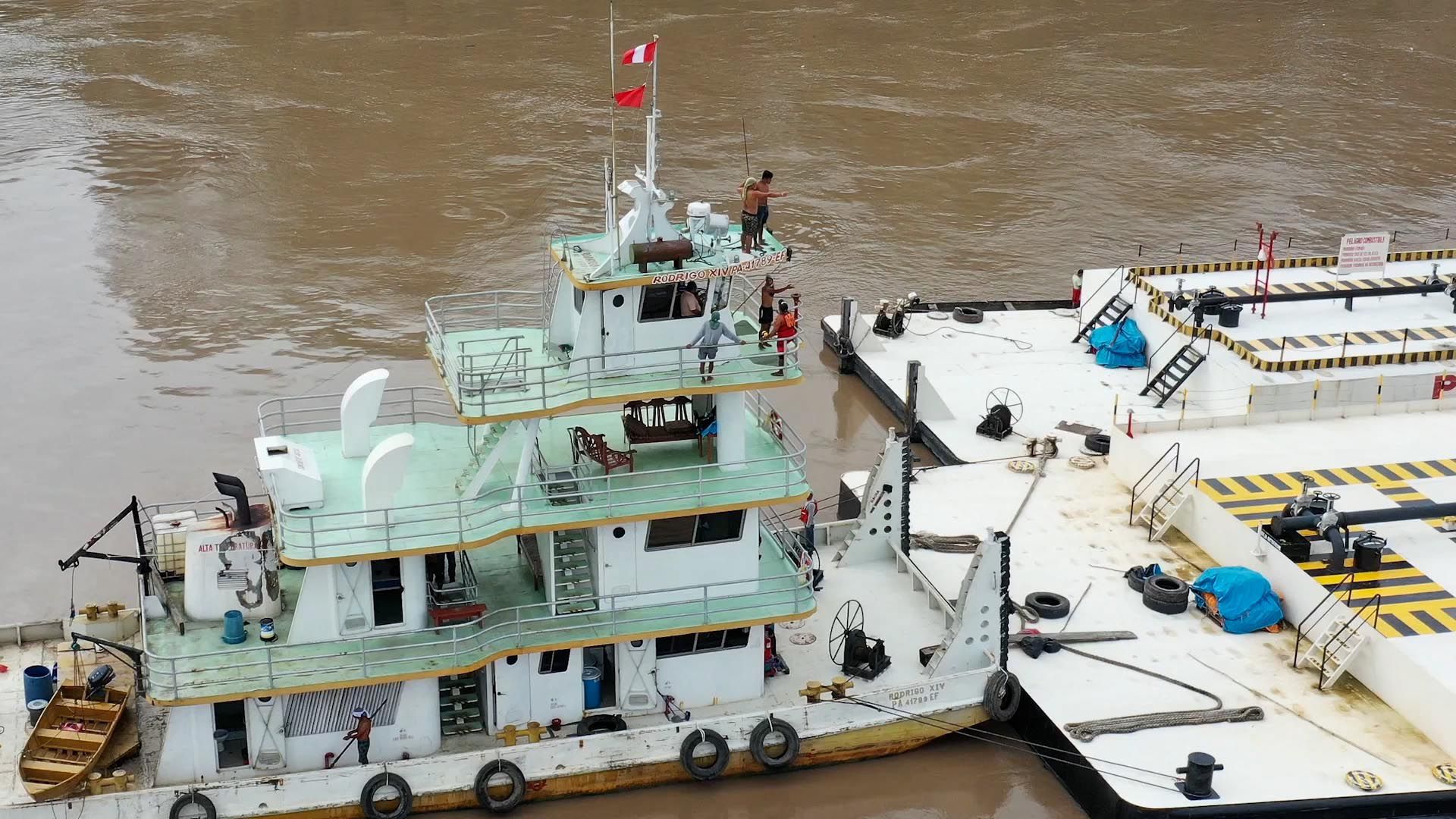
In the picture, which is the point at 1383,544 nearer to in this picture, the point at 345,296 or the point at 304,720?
the point at 304,720

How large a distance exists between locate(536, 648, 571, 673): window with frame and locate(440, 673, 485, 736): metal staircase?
39.9 inches

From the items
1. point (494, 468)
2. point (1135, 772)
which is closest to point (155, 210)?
point (494, 468)

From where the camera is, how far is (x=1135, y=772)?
62.2ft

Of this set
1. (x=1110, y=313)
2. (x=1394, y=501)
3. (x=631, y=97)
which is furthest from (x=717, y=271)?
(x=1110, y=313)

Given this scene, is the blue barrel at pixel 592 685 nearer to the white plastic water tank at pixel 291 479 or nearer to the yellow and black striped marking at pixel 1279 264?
the white plastic water tank at pixel 291 479

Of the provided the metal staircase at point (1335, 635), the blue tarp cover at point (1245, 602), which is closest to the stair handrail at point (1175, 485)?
the blue tarp cover at point (1245, 602)

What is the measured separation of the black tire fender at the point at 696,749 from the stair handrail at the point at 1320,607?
7.84 m

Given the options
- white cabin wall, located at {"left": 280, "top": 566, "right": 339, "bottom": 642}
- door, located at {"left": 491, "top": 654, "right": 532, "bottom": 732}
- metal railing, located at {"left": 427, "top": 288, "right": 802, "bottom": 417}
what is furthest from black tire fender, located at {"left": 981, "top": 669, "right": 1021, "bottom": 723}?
white cabin wall, located at {"left": 280, "top": 566, "right": 339, "bottom": 642}

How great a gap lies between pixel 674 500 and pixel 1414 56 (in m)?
49.8

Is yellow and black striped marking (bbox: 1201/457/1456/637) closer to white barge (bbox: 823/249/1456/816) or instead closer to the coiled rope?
white barge (bbox: 823/249/1456/816)

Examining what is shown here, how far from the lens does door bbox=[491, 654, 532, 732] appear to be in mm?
18984

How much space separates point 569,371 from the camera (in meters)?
19.0

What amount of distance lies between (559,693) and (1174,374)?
51.3ft

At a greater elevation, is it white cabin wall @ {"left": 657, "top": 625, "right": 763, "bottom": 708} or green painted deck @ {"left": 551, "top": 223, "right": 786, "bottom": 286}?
green painted deck @ {"left": 551, "top": 223, "right": 786, "bottom": 286}
